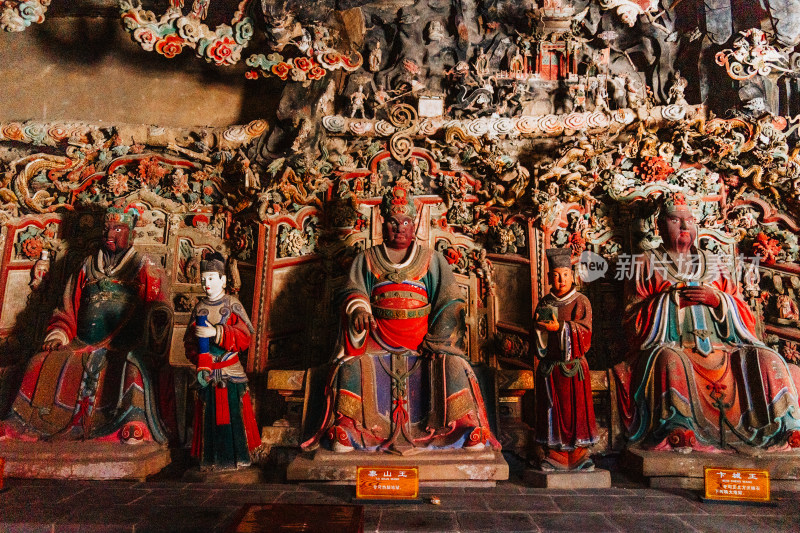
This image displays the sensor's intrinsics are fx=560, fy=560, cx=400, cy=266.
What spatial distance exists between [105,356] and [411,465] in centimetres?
281

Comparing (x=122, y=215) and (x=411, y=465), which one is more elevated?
(x=122, y=215)

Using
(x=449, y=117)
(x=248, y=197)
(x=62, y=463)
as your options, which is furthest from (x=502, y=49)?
(x=62, y=463)

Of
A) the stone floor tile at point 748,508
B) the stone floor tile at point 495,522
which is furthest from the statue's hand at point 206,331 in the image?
the stone floor tile at point 748,508

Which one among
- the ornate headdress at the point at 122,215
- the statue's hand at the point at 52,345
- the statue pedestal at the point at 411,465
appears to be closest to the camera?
the statue pedestal at the point at 411,465

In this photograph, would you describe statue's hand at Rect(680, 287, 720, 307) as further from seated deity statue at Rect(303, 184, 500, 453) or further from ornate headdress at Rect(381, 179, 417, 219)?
ornate headdress at Rect(381, 179, 417, 219)

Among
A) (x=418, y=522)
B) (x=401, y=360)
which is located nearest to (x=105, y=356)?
(x=401, y=360)

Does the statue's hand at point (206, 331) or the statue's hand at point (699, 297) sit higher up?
the statue's hand at point (699, 297)

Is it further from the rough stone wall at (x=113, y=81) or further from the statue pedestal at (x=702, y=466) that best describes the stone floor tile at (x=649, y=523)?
the rough stone wall at (x=113, y=81)

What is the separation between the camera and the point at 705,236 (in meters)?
5.54

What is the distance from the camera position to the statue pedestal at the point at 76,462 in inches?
164

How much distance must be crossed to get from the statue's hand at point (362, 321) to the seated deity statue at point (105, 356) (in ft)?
6.14

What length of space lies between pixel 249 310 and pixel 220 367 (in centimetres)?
130

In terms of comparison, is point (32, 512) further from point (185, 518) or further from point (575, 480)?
point (575, 480)

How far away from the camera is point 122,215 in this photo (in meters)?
5.30
